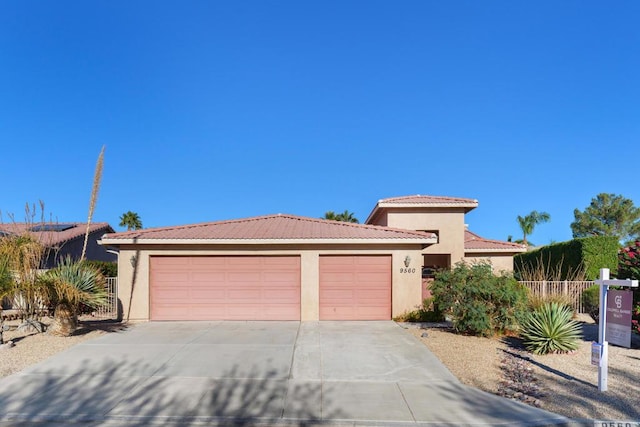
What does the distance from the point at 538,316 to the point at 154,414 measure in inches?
326

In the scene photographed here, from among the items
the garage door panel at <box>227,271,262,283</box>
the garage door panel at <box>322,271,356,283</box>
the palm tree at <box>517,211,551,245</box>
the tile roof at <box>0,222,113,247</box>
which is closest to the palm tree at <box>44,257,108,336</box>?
the tile roof at <box>0,222,113,247</box>

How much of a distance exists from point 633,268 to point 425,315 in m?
5.75

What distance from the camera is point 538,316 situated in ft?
30.4

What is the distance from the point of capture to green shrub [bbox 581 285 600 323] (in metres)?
14.8

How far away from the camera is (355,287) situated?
13391 millimetres

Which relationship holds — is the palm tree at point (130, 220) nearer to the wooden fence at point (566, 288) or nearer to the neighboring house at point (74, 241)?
the neighboring house at point (74, 241)

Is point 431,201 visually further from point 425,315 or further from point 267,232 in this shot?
point 267,232

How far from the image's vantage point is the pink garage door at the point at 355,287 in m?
13.3

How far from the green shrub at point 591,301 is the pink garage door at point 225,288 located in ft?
36.4

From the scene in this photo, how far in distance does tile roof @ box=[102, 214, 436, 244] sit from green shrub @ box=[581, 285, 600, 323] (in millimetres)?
7056

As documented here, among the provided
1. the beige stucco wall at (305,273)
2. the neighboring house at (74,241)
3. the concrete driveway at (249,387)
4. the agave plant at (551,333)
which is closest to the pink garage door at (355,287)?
the beige stucco wall at (305,273)

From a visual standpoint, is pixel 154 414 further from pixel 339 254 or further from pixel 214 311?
pixel 339 254

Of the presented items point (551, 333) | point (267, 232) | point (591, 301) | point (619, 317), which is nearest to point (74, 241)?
point (267, 232)

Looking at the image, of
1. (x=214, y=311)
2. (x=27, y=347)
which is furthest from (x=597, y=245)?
(x=27, y=347)
